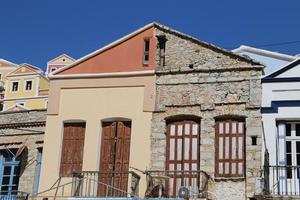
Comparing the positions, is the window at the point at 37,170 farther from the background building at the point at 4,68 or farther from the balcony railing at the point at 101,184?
the background building at the point at 4,68

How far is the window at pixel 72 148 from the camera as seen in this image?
68.2 feet

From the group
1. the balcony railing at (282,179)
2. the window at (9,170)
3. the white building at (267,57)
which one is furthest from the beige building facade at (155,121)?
the white building at (267,57)

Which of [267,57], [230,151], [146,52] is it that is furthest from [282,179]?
[267,57]

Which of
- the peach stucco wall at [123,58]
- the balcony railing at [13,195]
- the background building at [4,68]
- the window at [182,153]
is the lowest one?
the balcony railing at [13,195]

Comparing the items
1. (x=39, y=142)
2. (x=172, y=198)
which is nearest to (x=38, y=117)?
(x=39, y=142)

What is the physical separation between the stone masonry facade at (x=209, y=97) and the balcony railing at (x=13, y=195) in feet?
Answer: 18.0

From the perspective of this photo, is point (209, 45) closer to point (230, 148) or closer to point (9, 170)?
point (230, 148)

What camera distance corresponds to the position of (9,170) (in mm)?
23484

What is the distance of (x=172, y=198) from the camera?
1802cm

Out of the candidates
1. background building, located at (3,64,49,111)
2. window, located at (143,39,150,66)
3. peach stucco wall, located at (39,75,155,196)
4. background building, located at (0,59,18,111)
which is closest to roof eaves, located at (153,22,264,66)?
window, located at (143,39,150,66)

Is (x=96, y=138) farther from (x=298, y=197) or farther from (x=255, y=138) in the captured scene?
(x=298, y=197)

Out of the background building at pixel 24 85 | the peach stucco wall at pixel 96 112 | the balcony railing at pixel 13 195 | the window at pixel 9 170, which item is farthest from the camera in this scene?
the background building at pixel 24 85

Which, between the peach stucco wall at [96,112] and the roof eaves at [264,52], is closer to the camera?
the peach stucco wall at [96,112]

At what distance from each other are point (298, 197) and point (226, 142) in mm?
3227
